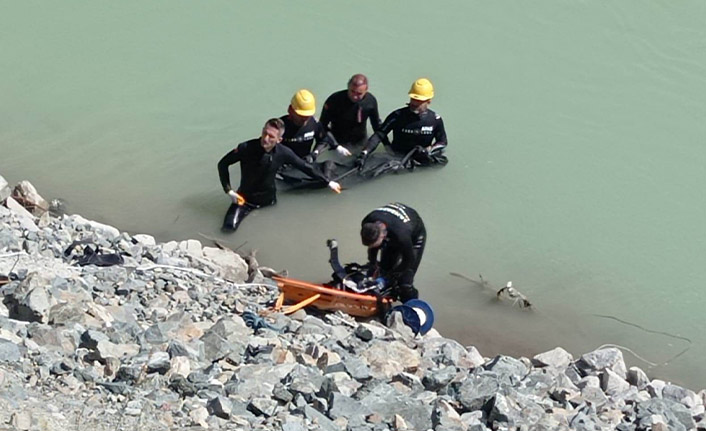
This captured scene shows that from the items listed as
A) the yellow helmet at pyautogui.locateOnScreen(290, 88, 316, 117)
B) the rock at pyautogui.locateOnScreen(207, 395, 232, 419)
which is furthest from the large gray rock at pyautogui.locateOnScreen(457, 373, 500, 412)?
the yellow helmet at pyautogui.locateOnScreen(290, 88, 316, 117)

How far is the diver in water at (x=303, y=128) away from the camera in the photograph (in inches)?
431

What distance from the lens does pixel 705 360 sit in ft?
31.5

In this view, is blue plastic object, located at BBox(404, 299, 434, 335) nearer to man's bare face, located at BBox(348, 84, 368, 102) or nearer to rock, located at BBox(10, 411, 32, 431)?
man's bare face, located at BBox(348, 84, 368, 102)

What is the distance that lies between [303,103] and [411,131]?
4.55ft

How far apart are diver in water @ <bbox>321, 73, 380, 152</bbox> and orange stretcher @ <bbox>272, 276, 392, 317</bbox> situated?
3242 millimetres

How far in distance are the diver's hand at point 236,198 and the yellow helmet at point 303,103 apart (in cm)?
112

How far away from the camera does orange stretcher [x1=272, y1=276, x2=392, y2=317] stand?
8672 mm

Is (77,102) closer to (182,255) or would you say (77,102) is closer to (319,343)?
(182,255)

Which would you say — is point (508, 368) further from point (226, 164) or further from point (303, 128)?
point (303, 128)

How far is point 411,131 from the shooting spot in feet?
38.0

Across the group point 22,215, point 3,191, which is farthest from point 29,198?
point 22,215

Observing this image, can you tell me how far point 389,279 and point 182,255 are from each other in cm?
203

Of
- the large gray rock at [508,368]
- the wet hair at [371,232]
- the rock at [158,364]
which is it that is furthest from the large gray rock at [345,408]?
the wet hair at [371,232]

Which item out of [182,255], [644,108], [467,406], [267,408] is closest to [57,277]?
[182,255]
